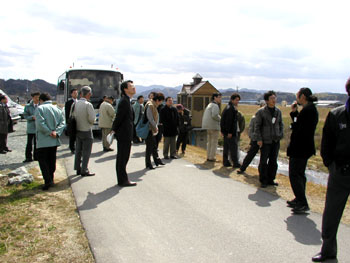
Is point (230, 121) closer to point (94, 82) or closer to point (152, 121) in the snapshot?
point (152, 121)

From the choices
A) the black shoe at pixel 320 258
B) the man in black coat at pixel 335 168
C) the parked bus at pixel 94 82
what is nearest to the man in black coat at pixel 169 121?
the parked bus at pixel 94 82

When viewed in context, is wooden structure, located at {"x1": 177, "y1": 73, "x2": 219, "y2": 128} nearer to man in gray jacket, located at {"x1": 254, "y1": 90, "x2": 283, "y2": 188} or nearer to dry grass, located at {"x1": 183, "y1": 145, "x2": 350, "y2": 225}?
dry grass, located at {"x1": 183, "y1": 145, "x2": 350, "y2": 225}

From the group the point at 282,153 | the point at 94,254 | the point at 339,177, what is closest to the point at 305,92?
the point at 339,177

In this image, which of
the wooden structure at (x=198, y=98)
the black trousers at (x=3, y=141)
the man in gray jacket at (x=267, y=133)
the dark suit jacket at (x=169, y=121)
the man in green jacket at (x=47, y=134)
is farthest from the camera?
the wooden structure at (x=198, y=98)

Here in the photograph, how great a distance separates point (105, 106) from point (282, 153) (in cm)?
1538

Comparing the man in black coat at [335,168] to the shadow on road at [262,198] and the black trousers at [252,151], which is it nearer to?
the shadow on road at [262,198]

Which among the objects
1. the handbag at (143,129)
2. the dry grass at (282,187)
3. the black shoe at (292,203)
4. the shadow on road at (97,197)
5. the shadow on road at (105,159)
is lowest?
the dry grass at (282,187)

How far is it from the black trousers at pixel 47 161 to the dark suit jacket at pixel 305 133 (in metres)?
4.59

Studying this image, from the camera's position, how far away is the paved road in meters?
3.88

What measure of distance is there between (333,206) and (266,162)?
131 inches

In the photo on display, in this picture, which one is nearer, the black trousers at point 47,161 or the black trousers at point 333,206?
the black trousers at point 333,206

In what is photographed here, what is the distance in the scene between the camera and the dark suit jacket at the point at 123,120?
6.59 metres

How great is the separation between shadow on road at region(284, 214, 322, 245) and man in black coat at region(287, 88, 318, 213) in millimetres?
261

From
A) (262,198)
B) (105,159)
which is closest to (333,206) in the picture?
(262,198)
